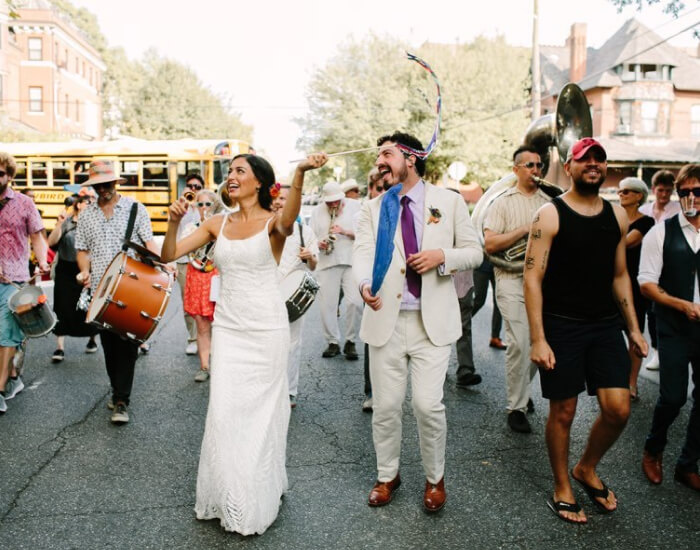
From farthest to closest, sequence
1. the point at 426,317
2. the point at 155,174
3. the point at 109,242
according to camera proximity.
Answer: the point at 155,174
the point at 109,242
the point at 426,317

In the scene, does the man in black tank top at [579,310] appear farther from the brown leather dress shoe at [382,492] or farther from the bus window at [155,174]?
the bus window at [155,174]

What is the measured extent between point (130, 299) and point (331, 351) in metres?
3.29

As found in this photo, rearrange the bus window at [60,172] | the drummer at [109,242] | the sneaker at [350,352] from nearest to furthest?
the drummer at [109,242] < the sneaker at [350,352] < the bus window at [60,172]

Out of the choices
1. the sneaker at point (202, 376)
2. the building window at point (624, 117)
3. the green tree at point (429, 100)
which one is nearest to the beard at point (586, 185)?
the sneaker at point (202, 376)

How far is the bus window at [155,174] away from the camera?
2298 cm

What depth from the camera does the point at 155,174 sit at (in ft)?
75.5

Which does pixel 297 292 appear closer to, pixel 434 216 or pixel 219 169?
pixel 434 216

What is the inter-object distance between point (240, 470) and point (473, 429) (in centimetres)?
236

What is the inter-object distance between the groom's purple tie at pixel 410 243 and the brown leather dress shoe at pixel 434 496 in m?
1.12

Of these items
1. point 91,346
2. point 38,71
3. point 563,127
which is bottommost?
point 91,346

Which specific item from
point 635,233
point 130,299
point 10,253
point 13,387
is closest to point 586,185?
point 635,233

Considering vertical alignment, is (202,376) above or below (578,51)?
below

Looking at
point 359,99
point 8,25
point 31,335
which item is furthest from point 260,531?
point 8,25

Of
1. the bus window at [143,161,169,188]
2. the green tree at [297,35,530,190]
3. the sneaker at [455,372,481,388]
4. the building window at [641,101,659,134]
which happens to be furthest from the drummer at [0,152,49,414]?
the building window at [641,101,659,134]
